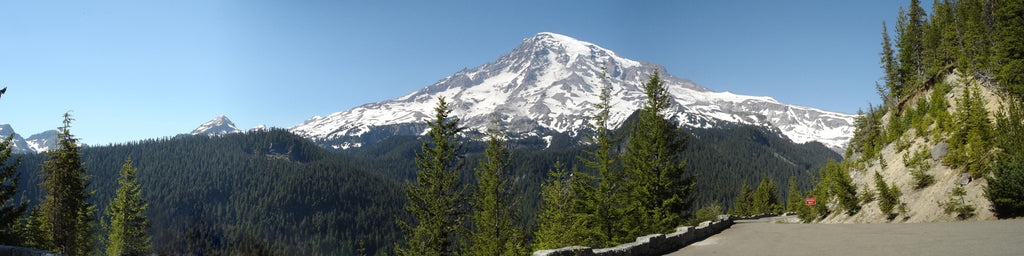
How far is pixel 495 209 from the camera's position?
118ft

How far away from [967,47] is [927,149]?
12.1 m

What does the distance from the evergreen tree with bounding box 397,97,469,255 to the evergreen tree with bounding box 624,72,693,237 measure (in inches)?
494

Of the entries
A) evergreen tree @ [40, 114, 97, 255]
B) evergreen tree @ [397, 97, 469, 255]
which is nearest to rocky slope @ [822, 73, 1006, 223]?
evergreen tree @ [397, 97, 469, 255]

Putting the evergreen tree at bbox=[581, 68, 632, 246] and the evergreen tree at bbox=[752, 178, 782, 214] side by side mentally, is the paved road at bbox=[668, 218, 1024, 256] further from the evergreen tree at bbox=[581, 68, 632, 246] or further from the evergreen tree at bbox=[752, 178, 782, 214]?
the evergreen tree at bbox=[752, 178, 782, 214]

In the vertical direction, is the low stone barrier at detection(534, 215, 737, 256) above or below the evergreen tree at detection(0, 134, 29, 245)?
below

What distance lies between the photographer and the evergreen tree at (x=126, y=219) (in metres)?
47.3

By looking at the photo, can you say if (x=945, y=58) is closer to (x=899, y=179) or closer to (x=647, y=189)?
(x=899, y=179)

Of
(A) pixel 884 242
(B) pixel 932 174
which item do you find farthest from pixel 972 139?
(A) pixel 884 242

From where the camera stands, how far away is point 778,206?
83.9 m

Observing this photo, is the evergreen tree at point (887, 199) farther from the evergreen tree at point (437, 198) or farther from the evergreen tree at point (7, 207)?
the evergreen tree at point (7, 207)

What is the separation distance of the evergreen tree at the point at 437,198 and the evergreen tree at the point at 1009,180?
29032 millimetres

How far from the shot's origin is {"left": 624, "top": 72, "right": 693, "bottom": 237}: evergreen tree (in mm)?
27453

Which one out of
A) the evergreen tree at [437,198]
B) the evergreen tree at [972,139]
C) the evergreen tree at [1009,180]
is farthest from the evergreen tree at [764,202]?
the evergreen tree at [437,198]

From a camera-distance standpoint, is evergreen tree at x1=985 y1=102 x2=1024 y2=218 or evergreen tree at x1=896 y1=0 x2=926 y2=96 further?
evergreen tree at x1=896 y1=0 x2=926 y2=96
